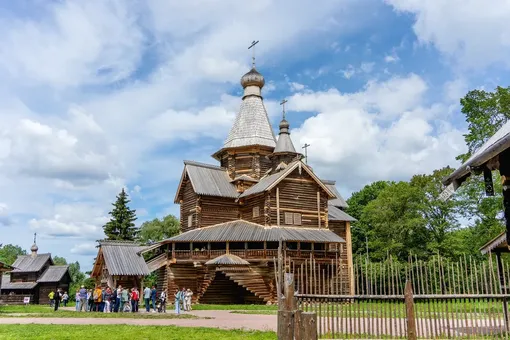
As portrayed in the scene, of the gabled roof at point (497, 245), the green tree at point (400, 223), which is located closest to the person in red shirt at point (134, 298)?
the gabled roof at point (497, 245)

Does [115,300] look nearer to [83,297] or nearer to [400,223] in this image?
[83,297]

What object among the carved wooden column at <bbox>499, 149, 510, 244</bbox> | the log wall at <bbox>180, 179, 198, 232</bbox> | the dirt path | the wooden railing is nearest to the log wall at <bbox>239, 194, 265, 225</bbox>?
the wooden railing

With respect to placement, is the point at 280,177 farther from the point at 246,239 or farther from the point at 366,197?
the point at 366,197

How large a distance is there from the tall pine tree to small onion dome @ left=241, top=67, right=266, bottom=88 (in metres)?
23.1

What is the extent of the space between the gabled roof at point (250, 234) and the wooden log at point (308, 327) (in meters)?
25.2

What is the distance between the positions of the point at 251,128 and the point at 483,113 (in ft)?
61.8

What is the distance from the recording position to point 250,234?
3516 cm

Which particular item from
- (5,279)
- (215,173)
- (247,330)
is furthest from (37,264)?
(247,330)

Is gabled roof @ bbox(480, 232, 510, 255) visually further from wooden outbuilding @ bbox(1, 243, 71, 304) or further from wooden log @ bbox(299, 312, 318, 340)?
wooden outbuilding @ bbox(1, 243, 71, 304)

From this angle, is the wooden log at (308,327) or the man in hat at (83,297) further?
the man in hat at (83,297)

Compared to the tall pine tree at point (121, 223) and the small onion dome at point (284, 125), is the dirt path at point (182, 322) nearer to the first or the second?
the small onion dome at point (284, 125)

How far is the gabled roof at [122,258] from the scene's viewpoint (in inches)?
1462

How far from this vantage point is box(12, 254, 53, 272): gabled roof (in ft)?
191

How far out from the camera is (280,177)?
36.6 meters
